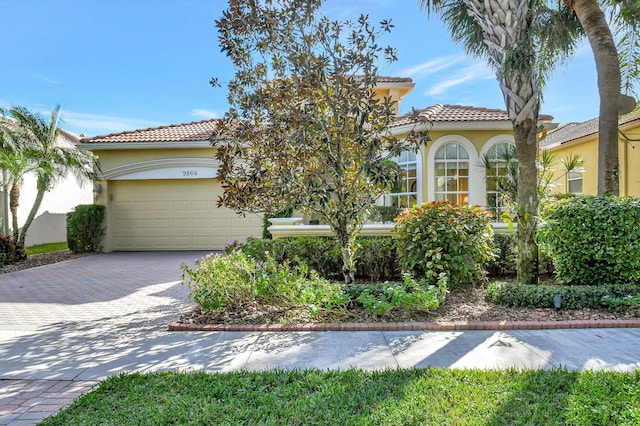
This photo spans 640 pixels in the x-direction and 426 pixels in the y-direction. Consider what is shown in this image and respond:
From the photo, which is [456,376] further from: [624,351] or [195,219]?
[195,219]

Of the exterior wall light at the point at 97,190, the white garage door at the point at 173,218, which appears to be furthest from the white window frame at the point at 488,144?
the exterior wall light at the point at 97,190

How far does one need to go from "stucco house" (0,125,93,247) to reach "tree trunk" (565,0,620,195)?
52.9 feet

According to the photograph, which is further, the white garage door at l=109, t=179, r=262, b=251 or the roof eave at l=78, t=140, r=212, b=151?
the white garage door at l=109, t=179, r=262, b=251

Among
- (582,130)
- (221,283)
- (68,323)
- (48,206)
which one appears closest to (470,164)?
(582,130)

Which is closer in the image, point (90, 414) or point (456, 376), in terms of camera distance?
point (90, 414)

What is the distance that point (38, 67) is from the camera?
57.0 ft

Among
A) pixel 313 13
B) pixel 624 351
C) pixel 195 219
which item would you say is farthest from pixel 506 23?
pixel 195 219

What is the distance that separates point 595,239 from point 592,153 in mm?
11321

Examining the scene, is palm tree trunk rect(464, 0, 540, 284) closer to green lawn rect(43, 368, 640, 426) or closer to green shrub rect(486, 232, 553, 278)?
green shrub rect(486, 232, 553, 278)

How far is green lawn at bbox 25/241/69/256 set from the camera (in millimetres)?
14698

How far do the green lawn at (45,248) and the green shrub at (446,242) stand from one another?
14.2 m

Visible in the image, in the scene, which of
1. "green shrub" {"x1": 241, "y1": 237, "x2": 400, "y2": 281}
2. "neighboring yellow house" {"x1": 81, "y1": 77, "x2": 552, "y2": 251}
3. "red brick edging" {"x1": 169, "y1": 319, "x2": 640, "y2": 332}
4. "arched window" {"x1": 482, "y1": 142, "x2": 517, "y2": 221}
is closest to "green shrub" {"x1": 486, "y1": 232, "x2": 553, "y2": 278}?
"green shrub" {"x1": 241, "y1": 237, "x2": 400, "y2": 281}

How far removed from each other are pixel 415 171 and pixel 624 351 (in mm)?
8922

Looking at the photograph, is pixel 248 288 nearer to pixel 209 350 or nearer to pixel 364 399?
pixel 209 350
